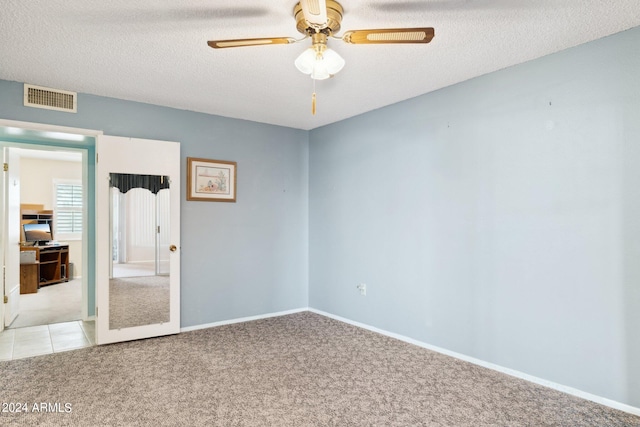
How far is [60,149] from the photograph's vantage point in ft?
14.3

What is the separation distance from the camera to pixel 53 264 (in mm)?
Result: 6973

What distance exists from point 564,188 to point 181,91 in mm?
3308

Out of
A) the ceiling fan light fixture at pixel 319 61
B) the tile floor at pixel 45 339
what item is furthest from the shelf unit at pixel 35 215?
the ceiling fan light fixture at pixel 319 61

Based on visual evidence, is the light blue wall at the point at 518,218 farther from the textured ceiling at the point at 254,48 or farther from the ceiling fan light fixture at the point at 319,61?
the ceiling fan light fixture at the point at 319,61

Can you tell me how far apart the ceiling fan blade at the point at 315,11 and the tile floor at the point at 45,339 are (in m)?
3.55

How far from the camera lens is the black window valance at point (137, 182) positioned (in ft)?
Answer: 12.1

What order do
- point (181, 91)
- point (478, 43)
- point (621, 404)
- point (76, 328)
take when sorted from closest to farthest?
point (621, 404) < point (478, 43) < point (181, 91) < point (76, 328)

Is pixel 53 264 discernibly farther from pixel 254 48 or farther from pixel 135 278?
pixel 254 48

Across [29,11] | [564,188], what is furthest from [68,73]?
[564,188]

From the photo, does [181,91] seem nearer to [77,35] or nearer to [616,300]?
[77,35]

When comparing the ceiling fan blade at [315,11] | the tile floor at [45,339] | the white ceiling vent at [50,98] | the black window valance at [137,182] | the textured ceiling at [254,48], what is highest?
the textured ceiling at [254,48]

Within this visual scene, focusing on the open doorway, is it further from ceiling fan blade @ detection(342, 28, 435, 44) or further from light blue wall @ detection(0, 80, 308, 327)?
ceiling fan blade @ detection(342, 28, 435, 44)

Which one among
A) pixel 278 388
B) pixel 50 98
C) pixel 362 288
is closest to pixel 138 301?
pixel 278 388

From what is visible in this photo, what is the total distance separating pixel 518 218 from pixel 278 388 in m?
2.21
